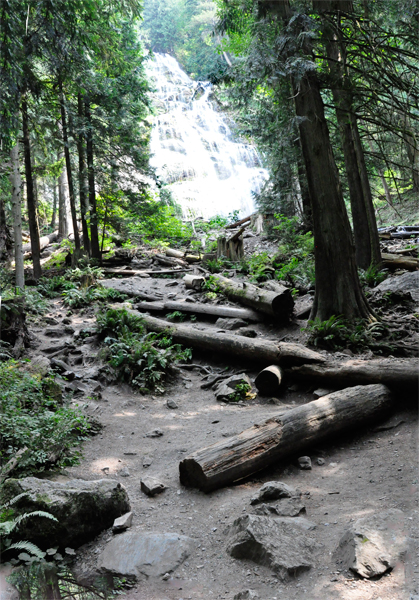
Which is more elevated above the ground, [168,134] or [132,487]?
[168,134]

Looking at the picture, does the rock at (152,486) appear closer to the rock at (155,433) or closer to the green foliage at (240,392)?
the rock at (155,433)

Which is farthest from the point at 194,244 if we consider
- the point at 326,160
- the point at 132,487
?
the point at 132,487

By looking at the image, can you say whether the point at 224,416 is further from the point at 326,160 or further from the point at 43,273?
the point at 43,273

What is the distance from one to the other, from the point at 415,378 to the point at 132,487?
363 centimetres

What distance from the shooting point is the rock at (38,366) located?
6672 mm

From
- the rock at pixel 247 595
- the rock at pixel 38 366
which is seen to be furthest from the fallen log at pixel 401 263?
the rock at pixel 247 595

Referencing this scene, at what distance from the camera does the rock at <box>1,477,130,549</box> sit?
320 centimetres

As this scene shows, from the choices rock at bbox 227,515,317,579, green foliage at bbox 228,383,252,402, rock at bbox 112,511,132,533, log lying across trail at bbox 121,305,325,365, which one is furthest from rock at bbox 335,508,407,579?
green foliage at bbox 228,383,252,402

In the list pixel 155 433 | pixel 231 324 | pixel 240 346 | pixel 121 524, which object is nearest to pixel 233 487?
pixel 121 524

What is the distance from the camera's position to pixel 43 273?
1581cm

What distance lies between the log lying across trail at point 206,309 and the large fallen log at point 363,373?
10.9 ft

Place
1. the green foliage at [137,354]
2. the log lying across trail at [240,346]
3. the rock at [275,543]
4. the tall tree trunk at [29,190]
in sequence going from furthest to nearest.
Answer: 1. the tall tree trunk at [29,190]
2. the green foliage at [137,354]
3. the log lying across trail at [240,346]
4. the rock at [275,543]

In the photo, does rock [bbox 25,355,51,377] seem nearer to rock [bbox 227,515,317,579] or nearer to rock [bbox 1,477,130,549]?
rock [bbox 1,477,130,549]

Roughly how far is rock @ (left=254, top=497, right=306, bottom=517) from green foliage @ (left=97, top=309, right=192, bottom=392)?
13.9 ft
